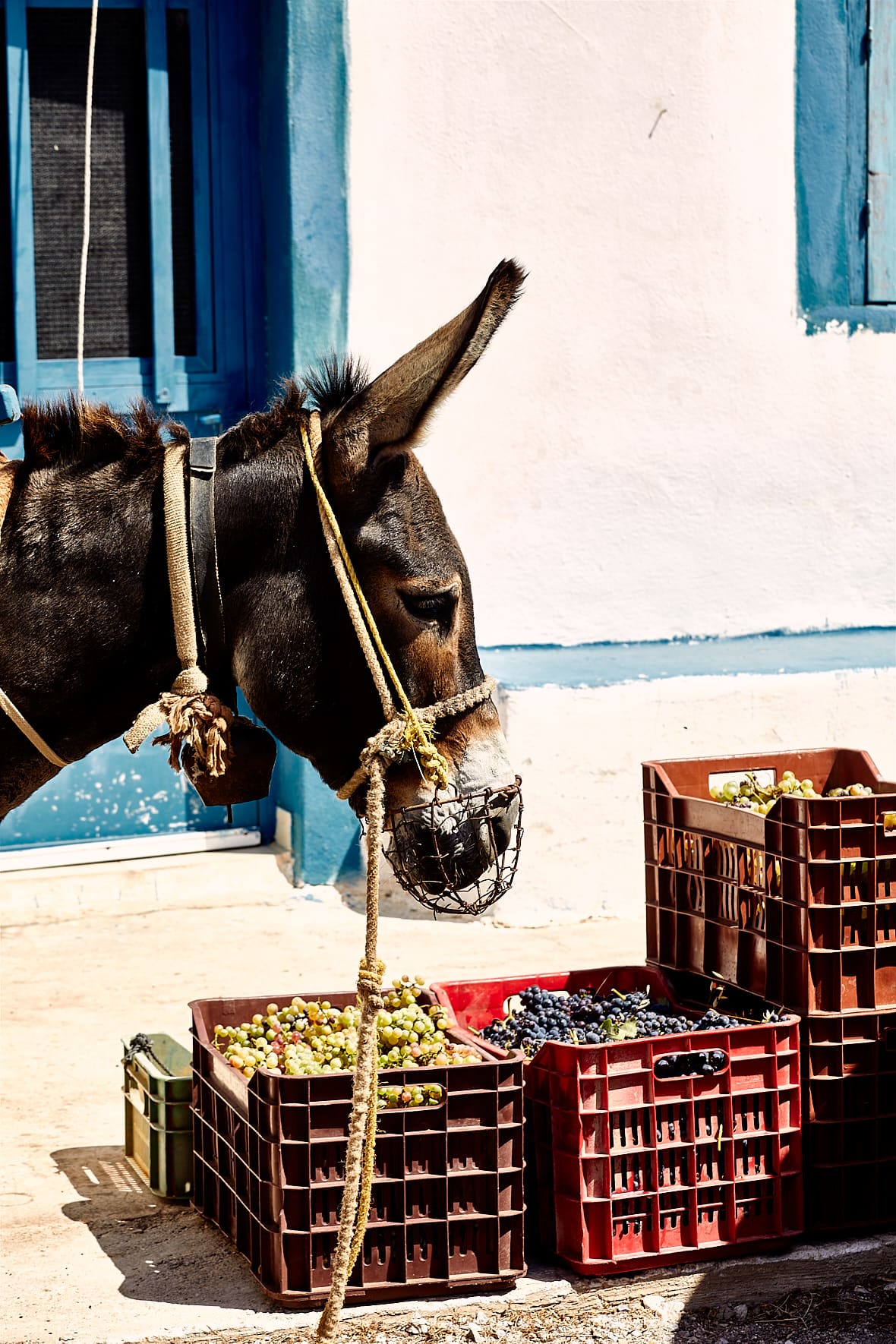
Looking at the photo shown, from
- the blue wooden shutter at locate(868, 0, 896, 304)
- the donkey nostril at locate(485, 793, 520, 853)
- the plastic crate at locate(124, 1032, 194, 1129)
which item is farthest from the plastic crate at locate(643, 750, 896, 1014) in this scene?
the blue wooden shutter at locate(868, 0, 896, 304)

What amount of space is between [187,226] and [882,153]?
123 inches

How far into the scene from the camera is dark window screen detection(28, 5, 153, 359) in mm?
6488

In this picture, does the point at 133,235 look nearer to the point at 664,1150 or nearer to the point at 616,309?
the point at 616,309

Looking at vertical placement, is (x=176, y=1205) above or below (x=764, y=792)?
below

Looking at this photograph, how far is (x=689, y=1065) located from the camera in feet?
11.9

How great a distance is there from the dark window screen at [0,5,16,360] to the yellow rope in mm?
4119

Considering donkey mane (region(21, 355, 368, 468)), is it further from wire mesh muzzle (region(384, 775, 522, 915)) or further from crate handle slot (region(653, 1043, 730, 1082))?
crate handle slot (region(653, 1043, 730, 1082))

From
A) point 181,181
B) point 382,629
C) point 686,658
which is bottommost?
point 686,658

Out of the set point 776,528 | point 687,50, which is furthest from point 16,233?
point 776,528

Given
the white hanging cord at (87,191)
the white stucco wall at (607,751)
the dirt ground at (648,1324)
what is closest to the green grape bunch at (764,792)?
the dirt ground at (648,1324)

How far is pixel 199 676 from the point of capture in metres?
2.79

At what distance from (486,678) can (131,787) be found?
4015 millimetres

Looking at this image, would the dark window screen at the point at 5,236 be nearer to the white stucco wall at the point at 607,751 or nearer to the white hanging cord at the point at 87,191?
the white hanging cord at the point at 87,191

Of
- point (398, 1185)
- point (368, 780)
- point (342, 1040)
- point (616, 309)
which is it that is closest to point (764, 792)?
point (342, 1040)
